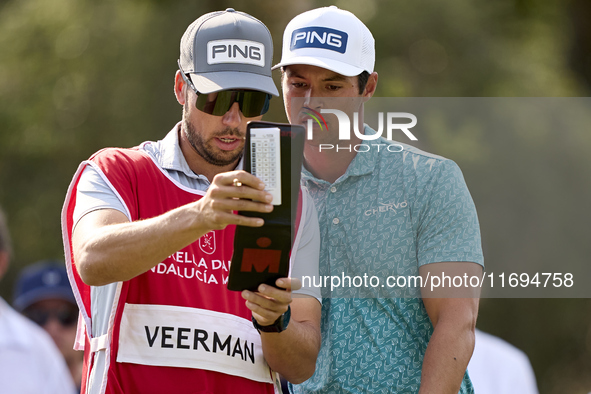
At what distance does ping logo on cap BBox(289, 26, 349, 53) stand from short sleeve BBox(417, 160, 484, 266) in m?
0.66

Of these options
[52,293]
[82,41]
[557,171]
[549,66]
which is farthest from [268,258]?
[549,66]

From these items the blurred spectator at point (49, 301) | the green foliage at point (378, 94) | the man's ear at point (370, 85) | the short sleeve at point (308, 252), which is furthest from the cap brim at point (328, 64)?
the green foliage at point (378, 94)

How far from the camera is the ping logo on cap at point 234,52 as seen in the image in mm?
3141

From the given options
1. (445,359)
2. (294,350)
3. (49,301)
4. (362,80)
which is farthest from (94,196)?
(49,301)

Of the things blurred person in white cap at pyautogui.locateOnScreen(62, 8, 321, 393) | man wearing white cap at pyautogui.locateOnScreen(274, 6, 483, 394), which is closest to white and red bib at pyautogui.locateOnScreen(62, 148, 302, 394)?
blurred person in white cap at pyautogui.locateOnScreen(62, 8, 321, 393)

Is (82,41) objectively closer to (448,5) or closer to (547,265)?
(448,5)

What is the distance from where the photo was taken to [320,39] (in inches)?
135

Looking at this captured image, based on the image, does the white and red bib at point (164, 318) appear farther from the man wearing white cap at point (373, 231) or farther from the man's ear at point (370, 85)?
the man's ear at point (370, 85)

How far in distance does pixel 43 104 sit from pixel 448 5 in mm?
5243

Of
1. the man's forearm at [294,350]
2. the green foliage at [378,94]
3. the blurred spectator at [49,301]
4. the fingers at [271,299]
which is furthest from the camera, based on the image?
the green foliage at [378,94]

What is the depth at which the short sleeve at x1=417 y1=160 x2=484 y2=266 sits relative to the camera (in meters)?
3.22

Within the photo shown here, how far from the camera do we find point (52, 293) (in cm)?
552

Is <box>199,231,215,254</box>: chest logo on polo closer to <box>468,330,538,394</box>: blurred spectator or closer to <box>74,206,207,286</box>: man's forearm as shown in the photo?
<box>74,206,207,286</box>: man's forearm

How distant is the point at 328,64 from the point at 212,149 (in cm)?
61
